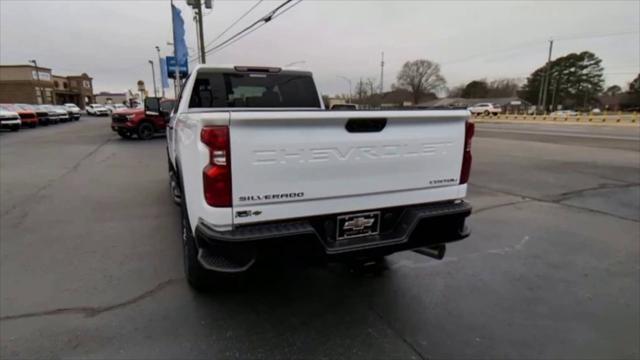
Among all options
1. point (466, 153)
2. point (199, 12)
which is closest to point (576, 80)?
point (199, 12)

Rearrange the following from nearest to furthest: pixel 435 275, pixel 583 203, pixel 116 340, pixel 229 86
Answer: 1. pixel 116 340
2. pixel 435 275
3. pixel 229 86
4. pixel 583 203

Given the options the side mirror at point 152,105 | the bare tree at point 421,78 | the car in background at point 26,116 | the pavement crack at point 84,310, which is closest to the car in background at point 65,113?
the car in background at point 26,116

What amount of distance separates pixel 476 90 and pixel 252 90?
10087 cm

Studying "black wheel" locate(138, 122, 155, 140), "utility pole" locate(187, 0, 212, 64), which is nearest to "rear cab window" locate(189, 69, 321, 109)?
"black wheel" locate(138, 122, 155, 140)

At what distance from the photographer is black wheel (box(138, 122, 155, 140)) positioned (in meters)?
→ 16.8

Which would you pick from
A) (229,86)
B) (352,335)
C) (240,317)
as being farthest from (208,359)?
(229,86)

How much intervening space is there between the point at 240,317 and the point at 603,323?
114 inches

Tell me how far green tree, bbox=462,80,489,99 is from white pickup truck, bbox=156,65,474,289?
101230 millimetres

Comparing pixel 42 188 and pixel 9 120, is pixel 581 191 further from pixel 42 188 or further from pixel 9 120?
pixel 9 120

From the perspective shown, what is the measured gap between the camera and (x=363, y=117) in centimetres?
240

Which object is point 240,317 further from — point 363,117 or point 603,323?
point 603,323

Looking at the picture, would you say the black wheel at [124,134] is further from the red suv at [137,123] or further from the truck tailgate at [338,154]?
the truck tailgate at [338,154]

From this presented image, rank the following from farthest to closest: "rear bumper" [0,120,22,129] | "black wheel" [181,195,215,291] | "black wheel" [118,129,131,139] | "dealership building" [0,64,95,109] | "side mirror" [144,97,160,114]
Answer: "dealership building" [0,64,95,109] → "rear bumper" [0,120,22,129] → "black wheel" [118,129,131,139] → "side mirror" [144,97,160,114] → "black wheel" [181,195,215,291]

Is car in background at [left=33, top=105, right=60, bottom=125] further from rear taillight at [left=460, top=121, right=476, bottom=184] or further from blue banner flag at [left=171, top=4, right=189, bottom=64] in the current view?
rear taillight at [left=460, top=121, right=476, bottom=184]
